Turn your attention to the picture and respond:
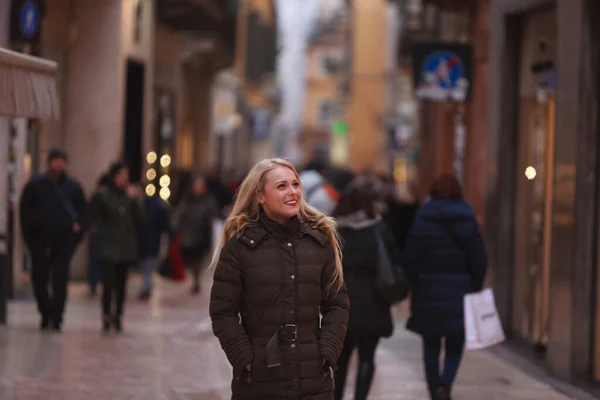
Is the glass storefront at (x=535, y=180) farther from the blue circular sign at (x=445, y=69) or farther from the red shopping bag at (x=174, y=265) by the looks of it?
the red shopping bag at (x=174, y=265)

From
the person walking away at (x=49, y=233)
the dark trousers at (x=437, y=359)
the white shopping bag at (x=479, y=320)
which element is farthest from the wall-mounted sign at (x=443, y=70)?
the white shopping bag at (x=479, y=320)

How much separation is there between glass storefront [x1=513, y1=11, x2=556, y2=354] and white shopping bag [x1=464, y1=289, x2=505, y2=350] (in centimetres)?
367

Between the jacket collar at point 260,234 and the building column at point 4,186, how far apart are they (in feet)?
28.8

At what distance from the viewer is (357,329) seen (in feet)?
30.3

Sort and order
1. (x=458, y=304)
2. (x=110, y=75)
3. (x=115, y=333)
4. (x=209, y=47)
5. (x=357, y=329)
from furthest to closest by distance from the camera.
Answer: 1. (x=209, y=47)
2. (x=110, y=75)
3. (x=115, y=333)
4. (x=458, y=304)
5. (x=357, y=329)

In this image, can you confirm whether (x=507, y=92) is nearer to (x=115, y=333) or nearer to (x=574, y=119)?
(x=574, y=119)

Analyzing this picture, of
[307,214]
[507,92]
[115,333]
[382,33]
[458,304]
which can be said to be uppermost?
[382,33]

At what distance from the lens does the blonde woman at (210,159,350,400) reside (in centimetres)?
604

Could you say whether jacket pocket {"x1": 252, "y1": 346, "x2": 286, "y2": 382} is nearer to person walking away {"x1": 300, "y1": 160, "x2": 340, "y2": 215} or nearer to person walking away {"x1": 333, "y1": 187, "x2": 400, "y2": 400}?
person walking away {"x1": 333, "y1": 187, "x2": 400, "y2": 400}

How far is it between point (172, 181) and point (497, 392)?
19.1 m

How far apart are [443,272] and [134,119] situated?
14909 mm

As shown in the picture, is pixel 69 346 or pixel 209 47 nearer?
pixel 69 346

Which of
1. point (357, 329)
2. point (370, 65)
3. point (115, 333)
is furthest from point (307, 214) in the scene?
point (370, 65)

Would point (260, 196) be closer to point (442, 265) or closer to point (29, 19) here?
point (442, 265)
